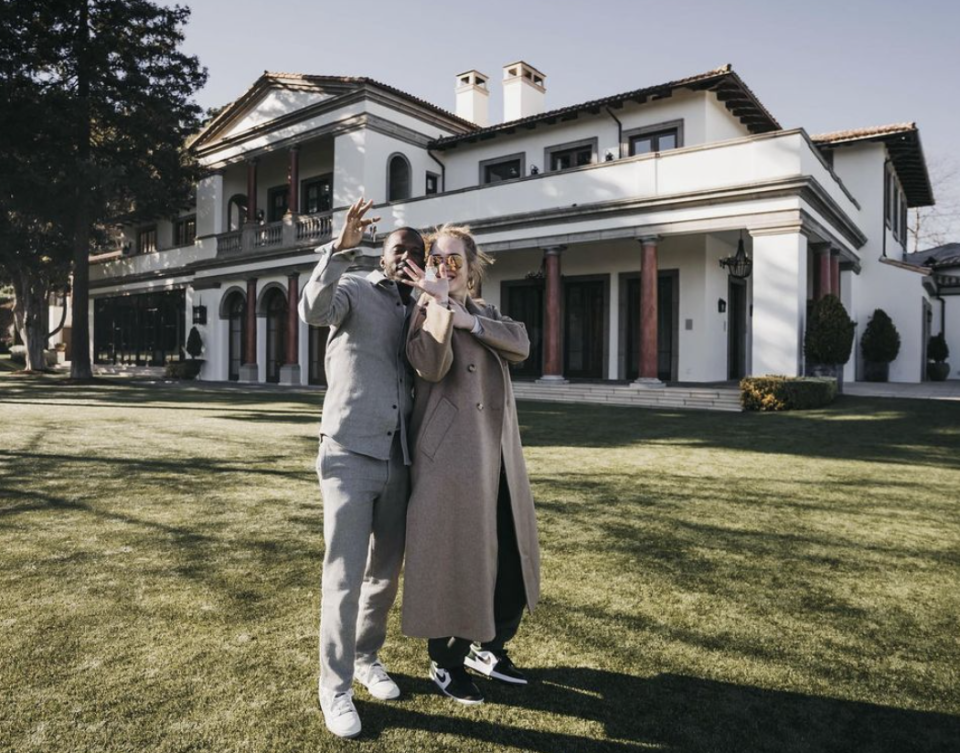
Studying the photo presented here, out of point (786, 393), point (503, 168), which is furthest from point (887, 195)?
point (786, 393)

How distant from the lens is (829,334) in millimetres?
14117

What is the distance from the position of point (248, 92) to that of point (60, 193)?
6930 millimetres

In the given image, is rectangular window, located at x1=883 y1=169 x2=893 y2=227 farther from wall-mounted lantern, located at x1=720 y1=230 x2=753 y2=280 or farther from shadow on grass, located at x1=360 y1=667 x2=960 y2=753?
shadow on grass, located at x1=360 y1=667 x2=960 y2=753

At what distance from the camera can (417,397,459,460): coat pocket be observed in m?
2.52

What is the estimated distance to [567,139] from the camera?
759 inches

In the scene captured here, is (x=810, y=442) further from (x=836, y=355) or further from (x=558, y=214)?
(x=558, y=214)

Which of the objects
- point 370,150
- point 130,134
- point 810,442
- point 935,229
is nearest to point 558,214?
point 370,150

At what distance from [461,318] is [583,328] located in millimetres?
17555

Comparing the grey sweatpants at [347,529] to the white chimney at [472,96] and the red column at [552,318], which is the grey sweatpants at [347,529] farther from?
the white chimney at [472,96]

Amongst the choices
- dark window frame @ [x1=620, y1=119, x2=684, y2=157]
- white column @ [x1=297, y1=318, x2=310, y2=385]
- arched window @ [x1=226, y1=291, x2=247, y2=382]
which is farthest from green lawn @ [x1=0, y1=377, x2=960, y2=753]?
arched window @ [x1=226, y1=291, x2=247, y2=382]

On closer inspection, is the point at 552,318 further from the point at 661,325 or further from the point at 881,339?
the point at 881,339

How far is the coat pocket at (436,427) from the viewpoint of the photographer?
8.26ft

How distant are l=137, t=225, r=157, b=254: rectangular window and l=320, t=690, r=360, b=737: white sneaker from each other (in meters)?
32.5

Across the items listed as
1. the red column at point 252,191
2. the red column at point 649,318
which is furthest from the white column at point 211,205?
the red column at point 649,318
